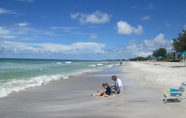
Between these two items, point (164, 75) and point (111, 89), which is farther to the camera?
point (164, 75)

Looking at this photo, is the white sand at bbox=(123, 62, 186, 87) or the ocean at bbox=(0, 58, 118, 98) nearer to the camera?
the ocean at bbox=(0, 58, 118, 98)

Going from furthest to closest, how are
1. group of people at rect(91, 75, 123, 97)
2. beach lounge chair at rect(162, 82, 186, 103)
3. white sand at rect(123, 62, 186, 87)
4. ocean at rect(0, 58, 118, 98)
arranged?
white sand at rect(123, 62, 186, 87)
ocean at rect(0, 58, 118, 98)
group of people at rect(91, 75, 123, 97)
beach lounge chair at rect(162, 82, 186, 103)

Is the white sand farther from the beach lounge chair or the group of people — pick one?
the beach lounge chair

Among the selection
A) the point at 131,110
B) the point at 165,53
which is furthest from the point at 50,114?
the point at 165,53

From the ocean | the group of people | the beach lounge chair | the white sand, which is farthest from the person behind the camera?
the white sand

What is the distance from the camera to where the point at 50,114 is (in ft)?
25.2

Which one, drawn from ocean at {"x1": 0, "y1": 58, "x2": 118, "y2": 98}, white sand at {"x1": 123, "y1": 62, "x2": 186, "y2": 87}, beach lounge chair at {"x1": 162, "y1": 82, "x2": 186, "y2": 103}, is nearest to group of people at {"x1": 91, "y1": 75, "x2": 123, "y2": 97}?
beach lounge chair at {"x1": 162, "y1": 82, "x2": 186, "y2": 103}

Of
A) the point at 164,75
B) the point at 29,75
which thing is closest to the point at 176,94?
the point at 164,75

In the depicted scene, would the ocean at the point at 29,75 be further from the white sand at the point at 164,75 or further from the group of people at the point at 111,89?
the white sand at the point at 164,75

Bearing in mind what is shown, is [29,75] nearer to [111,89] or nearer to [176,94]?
[111,89]

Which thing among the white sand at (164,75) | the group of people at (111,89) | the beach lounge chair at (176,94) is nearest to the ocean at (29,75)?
the group of people at (111,89)

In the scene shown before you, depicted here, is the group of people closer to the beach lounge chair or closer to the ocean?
the beach lounge chair

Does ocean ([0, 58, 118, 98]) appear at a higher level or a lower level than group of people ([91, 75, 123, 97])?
lower

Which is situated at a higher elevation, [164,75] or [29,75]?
[164,75]
